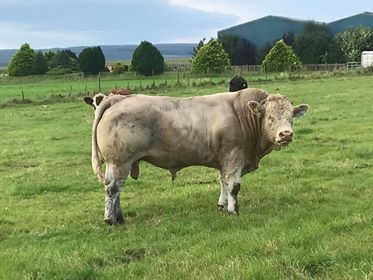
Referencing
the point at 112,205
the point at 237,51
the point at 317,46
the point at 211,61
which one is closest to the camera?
the point at 112,205

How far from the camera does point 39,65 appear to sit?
77.9 metres

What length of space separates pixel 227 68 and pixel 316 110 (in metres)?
45.7

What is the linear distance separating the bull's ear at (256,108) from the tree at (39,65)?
7141 centimetres

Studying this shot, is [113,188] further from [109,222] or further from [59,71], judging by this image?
[59,71]

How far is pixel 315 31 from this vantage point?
93.7 m

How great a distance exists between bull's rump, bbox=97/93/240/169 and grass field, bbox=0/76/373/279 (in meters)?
0.98

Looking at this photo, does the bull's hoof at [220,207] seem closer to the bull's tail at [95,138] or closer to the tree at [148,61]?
the bull's tail at [95,138]

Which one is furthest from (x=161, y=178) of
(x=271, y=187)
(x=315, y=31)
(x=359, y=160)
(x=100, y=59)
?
(x=315, y=31)

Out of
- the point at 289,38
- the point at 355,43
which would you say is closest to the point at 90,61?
the point at 289,38

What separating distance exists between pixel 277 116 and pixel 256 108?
391 mm

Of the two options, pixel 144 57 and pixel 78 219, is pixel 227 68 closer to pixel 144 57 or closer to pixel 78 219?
pixel 144 57

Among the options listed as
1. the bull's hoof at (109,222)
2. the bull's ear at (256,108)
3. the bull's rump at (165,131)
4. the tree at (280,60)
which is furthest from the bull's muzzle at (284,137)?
the tree at (280,60)

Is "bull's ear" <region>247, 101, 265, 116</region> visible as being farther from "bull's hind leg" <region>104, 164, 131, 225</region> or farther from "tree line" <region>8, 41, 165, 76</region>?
"tree line" <region>8, 41, 165, 76</region>

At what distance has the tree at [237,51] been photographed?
309ft
